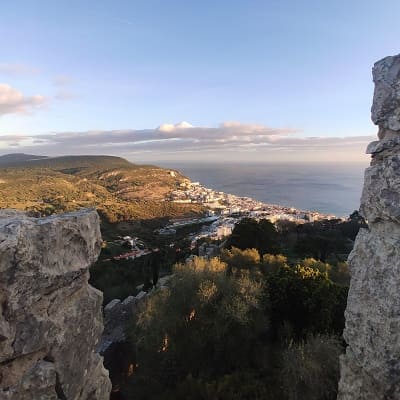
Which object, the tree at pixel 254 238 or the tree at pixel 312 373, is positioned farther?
the tree at pixel 254 238

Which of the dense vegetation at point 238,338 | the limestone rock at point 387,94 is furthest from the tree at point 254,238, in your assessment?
the limestone rock at point 387,94

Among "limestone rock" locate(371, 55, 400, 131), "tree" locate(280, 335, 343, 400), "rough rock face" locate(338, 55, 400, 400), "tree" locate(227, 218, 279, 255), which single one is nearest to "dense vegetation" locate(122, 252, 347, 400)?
"tree" locate(280, 335, 343, 400)

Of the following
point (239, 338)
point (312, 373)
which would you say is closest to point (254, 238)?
point (239, 338)

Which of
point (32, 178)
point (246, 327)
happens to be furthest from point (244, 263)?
point (32, 178)

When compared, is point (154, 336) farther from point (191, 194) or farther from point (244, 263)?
point (191, 194)

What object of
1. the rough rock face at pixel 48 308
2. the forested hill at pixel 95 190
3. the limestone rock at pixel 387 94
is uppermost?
the limestone rock at pixel 387 94

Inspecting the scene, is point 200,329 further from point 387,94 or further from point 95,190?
point 95,190

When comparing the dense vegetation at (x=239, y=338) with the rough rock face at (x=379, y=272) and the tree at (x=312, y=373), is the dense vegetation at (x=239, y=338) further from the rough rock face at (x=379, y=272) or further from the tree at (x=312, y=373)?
the rough rock face at (x=379, y=272)
